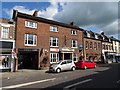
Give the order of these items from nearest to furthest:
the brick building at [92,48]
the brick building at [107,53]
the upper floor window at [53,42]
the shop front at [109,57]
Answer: the upper floor window at [53,42] → the brick building at [92,48] → the brick building at [107,53] → the shop front at [109,57]

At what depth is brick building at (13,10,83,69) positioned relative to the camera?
17.4 meters

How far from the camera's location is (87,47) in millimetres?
28000

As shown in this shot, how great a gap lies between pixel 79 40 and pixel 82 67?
9.92 m

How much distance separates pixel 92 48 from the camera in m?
29.5

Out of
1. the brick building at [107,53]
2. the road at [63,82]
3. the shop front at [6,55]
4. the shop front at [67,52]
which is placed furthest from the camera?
the brick building at [107,53]

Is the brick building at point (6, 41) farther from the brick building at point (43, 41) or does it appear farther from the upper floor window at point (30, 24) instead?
the upper floor window at point (30, 24)

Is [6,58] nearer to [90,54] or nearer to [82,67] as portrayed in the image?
[82,67]

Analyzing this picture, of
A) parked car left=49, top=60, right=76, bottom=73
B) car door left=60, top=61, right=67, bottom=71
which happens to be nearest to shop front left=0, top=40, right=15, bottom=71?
parked car left=49, top=60, right=76, bottom=73

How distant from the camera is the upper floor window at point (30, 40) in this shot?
1783 cm

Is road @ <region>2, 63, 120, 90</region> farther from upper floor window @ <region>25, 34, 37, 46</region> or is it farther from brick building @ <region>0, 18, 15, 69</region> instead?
upper floor window @ <region>25, 34, 37, 46</region>

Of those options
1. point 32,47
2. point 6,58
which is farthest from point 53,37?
point 6,58

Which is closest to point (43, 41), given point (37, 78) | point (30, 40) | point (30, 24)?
point (30, 40)

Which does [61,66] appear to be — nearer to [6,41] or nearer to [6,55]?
[6,55]

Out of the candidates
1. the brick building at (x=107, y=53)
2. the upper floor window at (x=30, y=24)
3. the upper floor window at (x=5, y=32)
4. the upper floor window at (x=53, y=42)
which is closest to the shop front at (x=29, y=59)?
the upper floor window at (x=53, y=42)
